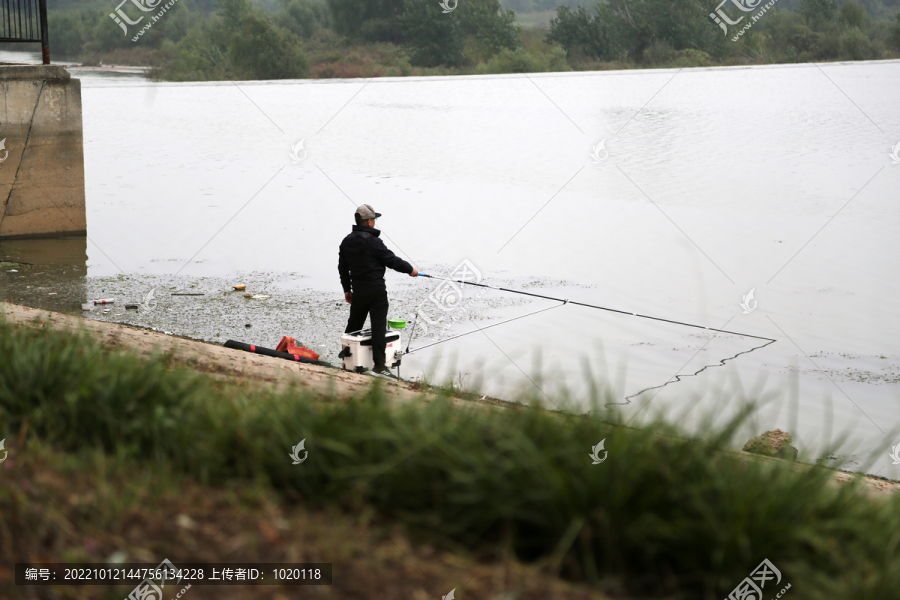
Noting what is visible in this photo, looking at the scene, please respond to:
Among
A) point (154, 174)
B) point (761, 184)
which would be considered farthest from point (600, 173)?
point (154, 174)

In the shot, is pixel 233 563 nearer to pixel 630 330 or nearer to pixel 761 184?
pixel 630 330

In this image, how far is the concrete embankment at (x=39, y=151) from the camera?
14.6m

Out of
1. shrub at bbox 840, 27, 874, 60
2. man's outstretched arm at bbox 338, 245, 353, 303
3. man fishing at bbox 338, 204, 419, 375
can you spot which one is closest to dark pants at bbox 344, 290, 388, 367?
man fishing at bbox 338, 204, 419, 375

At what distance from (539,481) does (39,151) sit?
46.4 ft

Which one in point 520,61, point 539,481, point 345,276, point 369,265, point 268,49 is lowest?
point 345,276

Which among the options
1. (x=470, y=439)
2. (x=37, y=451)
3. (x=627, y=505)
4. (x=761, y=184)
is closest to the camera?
(x=627, y=505)

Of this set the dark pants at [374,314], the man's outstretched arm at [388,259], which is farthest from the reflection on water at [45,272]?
the man's outstretched arm at [388,259]

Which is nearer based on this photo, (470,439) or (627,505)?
(627,505)

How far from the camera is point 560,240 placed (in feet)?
61.5

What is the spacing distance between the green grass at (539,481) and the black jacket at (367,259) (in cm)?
495

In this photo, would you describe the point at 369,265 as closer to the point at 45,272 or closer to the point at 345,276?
the point at 345,276

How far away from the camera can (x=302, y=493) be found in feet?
12.1

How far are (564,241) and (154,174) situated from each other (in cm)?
1473

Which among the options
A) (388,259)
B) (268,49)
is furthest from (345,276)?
(268,49)
